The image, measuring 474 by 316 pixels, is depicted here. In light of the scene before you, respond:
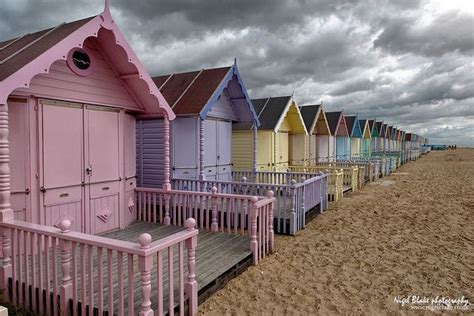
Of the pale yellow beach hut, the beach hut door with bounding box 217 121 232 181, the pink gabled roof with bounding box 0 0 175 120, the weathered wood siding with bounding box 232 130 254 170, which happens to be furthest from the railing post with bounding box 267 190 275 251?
the weathered wood siding with bounding box 232 130 254 170

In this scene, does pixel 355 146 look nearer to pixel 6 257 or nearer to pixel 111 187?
pixel 111 187

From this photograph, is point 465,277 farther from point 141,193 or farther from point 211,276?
point 141,193

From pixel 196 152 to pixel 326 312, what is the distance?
6378 mm

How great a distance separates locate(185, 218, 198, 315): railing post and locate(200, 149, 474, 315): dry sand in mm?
258

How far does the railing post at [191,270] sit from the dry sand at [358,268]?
26 centimetres

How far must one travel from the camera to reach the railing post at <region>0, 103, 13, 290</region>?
431 cm

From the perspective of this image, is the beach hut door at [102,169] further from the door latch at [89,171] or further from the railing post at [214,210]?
the railing post at [214,210]

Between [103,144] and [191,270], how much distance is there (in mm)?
3814

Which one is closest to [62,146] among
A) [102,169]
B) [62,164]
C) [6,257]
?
[62,164]

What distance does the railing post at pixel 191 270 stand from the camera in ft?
13.3

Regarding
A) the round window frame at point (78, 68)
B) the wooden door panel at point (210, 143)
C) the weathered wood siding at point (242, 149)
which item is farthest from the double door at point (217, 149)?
the round window frame at point (78, 68)

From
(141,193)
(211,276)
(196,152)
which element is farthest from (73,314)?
(196,152)

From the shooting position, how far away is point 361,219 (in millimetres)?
9852

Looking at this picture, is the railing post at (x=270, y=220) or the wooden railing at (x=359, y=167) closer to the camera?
the railing post at (x=270, y=220)
